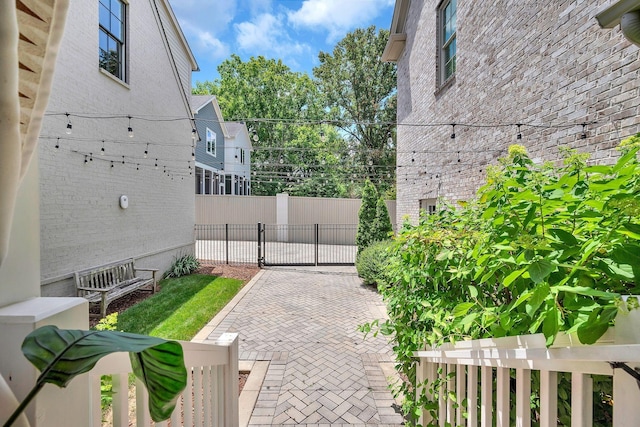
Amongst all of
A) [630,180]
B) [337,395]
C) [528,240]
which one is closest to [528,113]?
[630,180]

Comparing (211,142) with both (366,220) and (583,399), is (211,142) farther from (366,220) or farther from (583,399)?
(583,399)

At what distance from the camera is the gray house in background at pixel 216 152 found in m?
16.2

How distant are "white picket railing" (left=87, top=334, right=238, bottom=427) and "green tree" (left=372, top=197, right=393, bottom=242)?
23.3ft

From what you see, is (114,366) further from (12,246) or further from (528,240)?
(528,240)

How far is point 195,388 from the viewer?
169cm

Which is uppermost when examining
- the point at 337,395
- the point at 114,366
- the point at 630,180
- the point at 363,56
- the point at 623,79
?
the point at 363,56

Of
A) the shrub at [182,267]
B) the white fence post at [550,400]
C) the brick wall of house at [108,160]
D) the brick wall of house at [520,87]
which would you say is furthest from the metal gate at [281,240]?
the white fence post at [550,400]

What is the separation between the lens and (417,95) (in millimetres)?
8281

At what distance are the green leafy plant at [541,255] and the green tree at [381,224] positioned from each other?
6.73m

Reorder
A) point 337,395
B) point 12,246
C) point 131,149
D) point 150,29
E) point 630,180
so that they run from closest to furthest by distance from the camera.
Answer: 1. point 12,246
2. point 630,180
3. point 337,395
4. point 131,149
5. point 150,29

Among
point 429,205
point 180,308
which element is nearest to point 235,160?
point 429,205

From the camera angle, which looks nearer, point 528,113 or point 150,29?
point 528,113

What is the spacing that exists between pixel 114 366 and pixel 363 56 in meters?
28.2

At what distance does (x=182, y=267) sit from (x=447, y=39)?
28.9 ft
